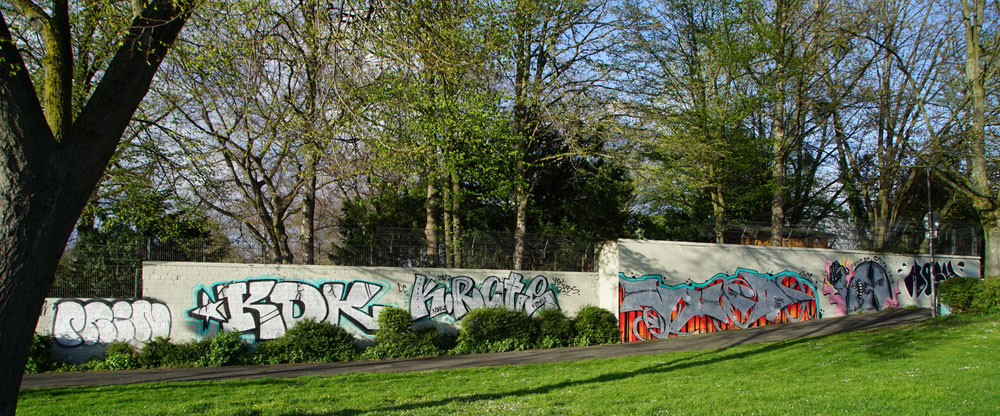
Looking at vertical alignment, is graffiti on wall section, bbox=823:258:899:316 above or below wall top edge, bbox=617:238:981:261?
below

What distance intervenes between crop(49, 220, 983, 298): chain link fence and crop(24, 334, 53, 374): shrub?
3.43 feet

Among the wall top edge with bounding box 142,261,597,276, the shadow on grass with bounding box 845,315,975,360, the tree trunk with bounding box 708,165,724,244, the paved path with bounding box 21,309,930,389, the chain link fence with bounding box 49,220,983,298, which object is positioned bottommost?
the paved path with bounding box 21,309,930,389

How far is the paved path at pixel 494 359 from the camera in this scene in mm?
11469

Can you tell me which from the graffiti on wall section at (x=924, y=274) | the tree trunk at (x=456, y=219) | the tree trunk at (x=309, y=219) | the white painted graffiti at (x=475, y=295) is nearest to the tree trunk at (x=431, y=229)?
the tree trunk at (x=456, y=219)

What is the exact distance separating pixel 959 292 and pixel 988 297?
666 millimetres

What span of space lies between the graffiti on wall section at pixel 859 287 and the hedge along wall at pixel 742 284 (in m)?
0.03

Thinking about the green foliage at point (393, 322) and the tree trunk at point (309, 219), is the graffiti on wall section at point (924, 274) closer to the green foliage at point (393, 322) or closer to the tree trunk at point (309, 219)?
the green foliage at point (393, 322)

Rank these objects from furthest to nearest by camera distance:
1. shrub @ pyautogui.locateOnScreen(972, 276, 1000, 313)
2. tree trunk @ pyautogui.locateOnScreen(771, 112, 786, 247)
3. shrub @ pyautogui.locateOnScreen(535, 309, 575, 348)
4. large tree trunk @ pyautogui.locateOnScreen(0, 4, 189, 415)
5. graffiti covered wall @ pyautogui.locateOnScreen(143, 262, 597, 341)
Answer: tree trunk @ pyautogui.locateOnScreen(771, 112, 786, 247) → shrub @ pyautogui.locateOnScreen(972, 276, 1000, 313) → shrub @ pyautogui.locateOnScreen(535, 309, 575, 348) → graffiti covered wall @ pyautogui.locateOnScreen(143, 262, 597, 341) → large tree trunk @ pyautogui.locateOnScreen(0, 4, 189, 415)

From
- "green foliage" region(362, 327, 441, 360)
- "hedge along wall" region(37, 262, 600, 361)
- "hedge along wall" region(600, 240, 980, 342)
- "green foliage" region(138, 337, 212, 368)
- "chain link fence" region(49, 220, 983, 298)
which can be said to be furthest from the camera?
"hedge along wall" region(600, 240, 980, 342)

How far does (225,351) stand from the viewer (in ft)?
43.3

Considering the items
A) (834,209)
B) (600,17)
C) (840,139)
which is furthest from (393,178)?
(834,209)

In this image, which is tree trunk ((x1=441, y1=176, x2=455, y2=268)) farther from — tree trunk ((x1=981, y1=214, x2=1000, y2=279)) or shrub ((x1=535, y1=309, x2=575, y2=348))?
tree trunk ((x1=981, y1=214, x2=1000, y2=279))

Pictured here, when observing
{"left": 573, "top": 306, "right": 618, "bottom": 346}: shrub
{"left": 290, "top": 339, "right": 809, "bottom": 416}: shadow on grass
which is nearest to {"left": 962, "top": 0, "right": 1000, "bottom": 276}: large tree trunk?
{"left": 290, "top": 339, "right": 809, "bottom": 416}: shadow on grass

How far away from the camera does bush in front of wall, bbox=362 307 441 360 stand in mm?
14453
